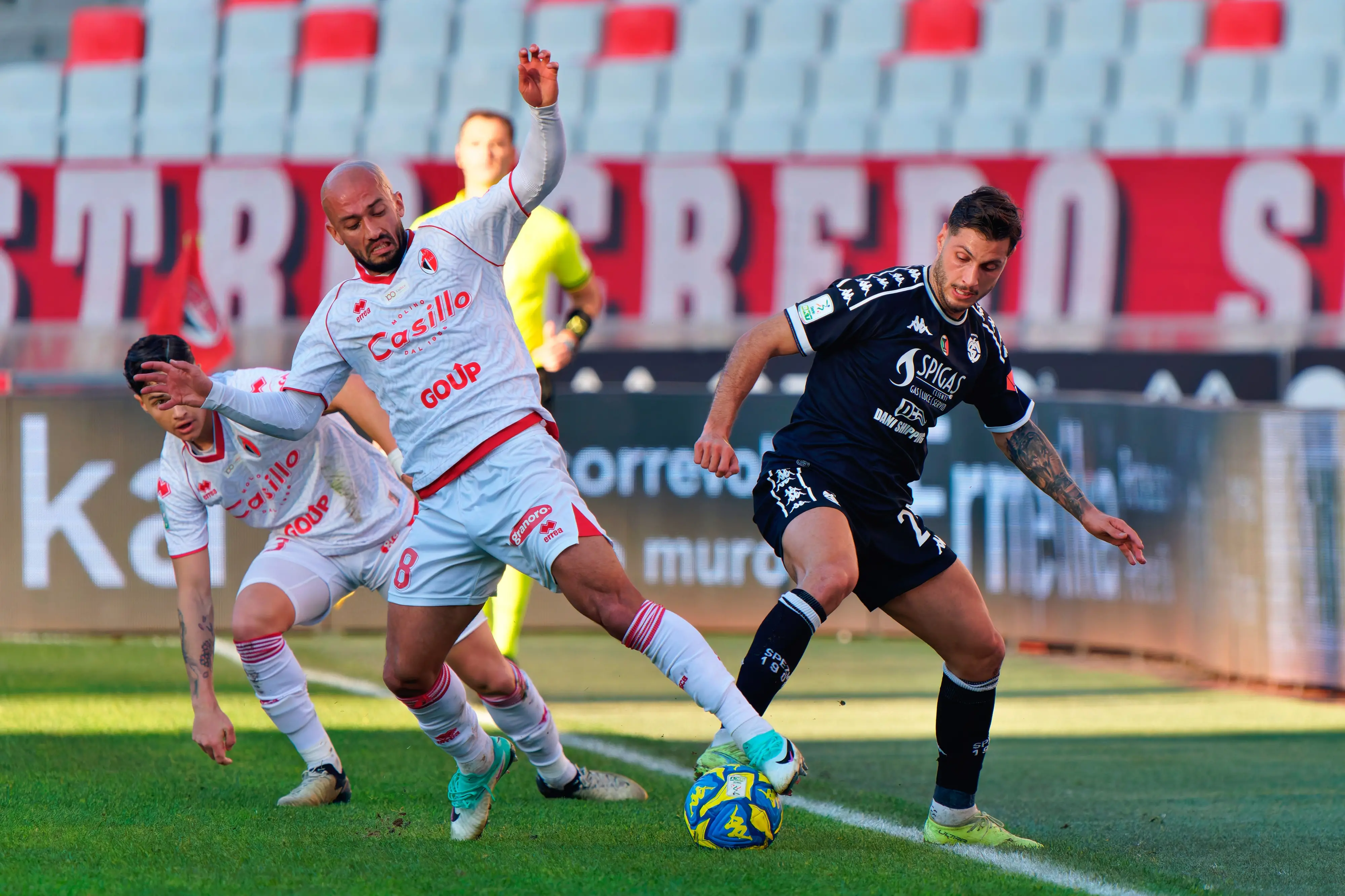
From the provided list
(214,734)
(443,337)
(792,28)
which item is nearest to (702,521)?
(214,734)

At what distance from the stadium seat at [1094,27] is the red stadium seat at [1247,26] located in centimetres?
90

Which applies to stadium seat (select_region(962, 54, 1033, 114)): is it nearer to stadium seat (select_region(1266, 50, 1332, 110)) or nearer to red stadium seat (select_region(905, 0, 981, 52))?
red stadium seat (select_region(905, 0, 981, 52))

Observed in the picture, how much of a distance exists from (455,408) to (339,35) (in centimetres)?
1489

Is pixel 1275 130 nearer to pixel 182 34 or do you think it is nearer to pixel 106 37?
pixel 182 34

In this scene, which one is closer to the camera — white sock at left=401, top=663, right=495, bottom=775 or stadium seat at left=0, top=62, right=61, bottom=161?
white sock at left=401, top=663, right=495, bottom=775

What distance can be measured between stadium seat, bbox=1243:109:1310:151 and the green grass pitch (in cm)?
839

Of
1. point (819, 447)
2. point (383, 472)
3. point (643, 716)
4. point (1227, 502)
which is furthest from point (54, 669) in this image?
point (1227, 502)

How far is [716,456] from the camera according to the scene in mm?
4395

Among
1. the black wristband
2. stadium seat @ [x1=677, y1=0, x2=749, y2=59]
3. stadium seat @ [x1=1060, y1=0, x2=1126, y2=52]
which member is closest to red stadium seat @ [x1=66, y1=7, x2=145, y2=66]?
stadium seat @ [x1=677, y1=0, x2=749, y2=59]

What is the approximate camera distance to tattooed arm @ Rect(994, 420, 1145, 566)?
4.89 metres

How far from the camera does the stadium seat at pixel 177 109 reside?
699 inches

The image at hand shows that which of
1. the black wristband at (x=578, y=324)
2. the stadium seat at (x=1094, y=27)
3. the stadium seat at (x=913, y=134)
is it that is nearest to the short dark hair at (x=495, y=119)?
the black wristband at (x=578, y=324)

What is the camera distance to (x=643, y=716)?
25.8ft

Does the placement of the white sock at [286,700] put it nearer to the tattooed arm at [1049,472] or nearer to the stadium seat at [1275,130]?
the tattooed arm at [1049,472]
